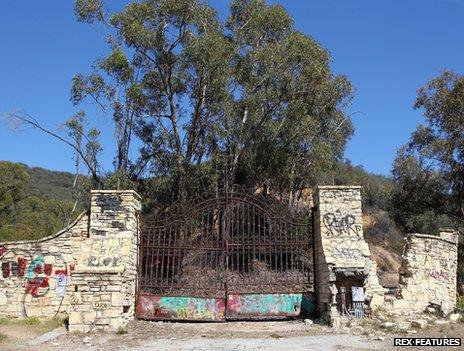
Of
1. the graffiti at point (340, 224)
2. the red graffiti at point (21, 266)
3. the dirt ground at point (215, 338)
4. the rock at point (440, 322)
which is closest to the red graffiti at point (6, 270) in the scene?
the red graffiti at point (21, 266)

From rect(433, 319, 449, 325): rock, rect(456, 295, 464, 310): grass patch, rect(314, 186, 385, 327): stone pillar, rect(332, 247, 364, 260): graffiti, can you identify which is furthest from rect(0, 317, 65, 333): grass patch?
rect(456, 295, 464, 310): grass patch

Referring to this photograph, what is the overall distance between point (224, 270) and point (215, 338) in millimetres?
2374

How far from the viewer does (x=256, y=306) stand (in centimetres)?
1249

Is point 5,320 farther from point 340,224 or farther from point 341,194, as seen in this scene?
point 341,194

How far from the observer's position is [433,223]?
31375mm

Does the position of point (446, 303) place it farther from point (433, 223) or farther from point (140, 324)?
point (433, 223)

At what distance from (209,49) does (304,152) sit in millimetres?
6680

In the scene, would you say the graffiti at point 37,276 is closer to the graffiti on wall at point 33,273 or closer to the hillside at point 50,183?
the graffiti on wall at point 33,273

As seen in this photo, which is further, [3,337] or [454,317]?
[454,317]

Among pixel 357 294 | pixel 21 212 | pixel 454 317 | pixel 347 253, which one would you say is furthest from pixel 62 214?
pixel 454 317

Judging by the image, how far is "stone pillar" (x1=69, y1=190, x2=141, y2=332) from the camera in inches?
436

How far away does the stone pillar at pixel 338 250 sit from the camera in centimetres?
1167

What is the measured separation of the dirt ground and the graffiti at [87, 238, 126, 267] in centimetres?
156

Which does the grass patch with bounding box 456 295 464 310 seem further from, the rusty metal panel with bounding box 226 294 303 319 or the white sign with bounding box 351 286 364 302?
the rusty metal panel with bounding box 226 294 303 319
